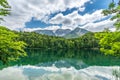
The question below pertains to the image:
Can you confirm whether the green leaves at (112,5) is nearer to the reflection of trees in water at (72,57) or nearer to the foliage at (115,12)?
the foliage at (115,12)

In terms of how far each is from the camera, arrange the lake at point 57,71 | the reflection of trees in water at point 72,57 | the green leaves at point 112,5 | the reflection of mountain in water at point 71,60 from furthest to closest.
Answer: the reflection of trees in water at point 72,57 < the reflection of mountain in water at point 71,60 < the lake at point 57,71 < the green leaves at point 112,5

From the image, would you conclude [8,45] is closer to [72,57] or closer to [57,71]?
[57,71]

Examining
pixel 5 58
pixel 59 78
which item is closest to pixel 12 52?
pixel 5 58

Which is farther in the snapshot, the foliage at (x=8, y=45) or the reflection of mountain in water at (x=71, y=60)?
the reflection of mountain in water at (x=71, y=60)

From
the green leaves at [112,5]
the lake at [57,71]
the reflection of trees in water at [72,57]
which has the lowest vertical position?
the reflection of trees in water at [72,57]

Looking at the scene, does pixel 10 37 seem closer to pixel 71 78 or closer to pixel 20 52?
pixel 20 52

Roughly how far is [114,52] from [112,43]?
1.98 ft

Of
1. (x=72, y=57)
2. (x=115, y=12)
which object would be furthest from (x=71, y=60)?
(x=115, y=12)

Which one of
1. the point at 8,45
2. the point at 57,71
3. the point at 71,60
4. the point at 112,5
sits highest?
the point at 112,5

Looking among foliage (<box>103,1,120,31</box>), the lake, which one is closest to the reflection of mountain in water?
the lake

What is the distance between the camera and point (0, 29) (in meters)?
10.4

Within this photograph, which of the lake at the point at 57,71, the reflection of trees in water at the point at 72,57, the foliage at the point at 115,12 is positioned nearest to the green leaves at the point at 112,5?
the foliage at the point at 115,12

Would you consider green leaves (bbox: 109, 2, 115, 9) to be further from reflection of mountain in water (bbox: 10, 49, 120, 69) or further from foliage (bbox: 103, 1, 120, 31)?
reflection of mountain in water (bbox: 10, 49, 120, 69)

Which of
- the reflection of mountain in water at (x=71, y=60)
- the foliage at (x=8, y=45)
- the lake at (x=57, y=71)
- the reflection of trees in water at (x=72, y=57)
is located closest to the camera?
the foliage at (x=8, y=45)
